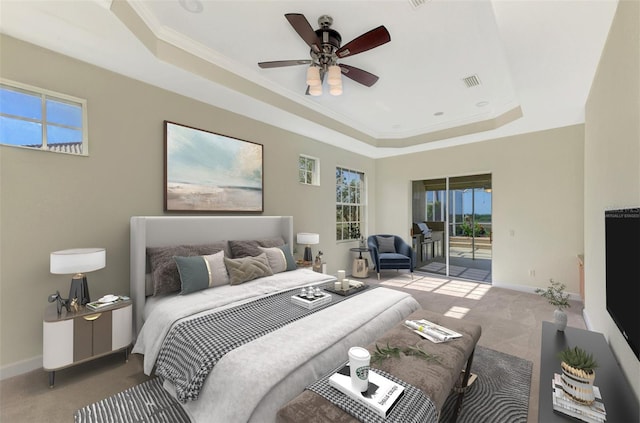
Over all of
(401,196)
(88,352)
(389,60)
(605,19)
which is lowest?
(88,352)

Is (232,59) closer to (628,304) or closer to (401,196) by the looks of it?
(628,304)

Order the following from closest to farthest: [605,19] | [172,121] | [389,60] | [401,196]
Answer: [605,19] → [389,60] → [172,121] → [401,196]

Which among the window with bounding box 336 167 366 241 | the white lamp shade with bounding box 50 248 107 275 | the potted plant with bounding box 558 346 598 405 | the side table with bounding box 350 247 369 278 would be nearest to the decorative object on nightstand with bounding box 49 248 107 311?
the white lamp shade with bounding box 50 248 107 275

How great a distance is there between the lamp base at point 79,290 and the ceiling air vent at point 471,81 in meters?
4.71

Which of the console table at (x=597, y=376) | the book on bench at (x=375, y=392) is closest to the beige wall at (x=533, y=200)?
the console table at (x=597, y=376)

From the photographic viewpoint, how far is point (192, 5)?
2.25 meters

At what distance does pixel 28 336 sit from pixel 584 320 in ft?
19.5

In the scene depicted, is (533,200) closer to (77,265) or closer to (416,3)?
(416,3)

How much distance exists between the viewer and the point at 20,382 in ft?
7.09

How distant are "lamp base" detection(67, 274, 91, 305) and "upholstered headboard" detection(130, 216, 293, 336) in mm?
391

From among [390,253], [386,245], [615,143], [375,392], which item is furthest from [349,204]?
[375,392]

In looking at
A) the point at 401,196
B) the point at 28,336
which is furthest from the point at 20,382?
the point at 401,196

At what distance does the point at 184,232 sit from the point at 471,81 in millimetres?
4098

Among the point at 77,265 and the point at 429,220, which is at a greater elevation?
the point at 429,220
